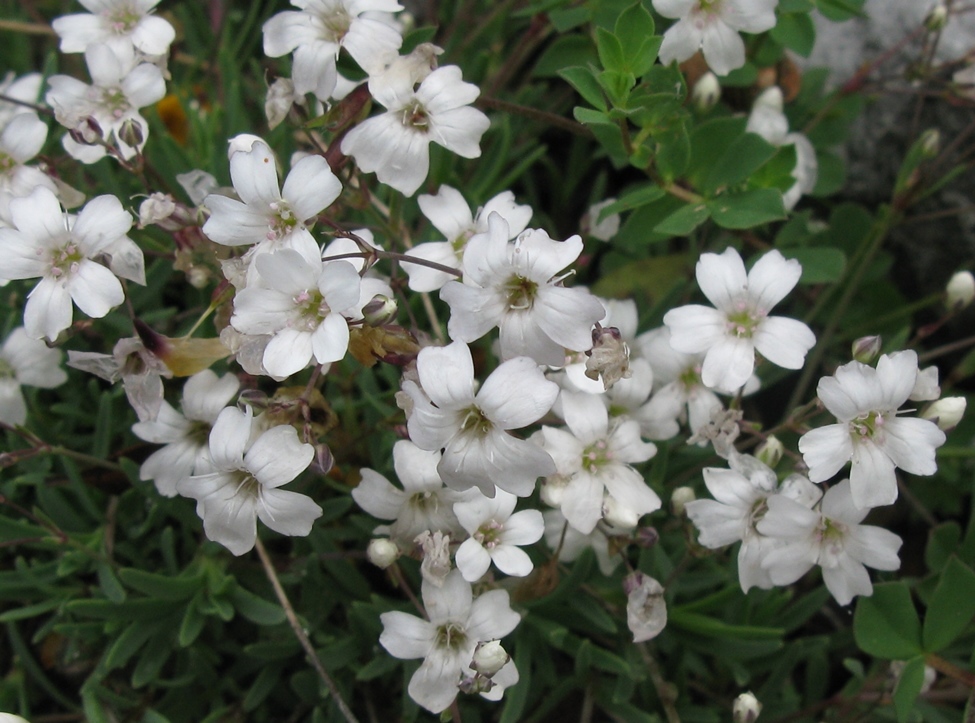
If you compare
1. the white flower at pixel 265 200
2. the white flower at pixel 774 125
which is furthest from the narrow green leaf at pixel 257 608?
the white flower at pixel 774 125

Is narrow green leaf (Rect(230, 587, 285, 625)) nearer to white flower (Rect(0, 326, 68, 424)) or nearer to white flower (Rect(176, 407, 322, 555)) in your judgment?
white flower (Rect(176, 407, 322, 555))

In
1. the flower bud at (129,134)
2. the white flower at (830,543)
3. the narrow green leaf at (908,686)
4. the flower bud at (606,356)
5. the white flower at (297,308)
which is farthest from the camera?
the flower bud at (129,134)

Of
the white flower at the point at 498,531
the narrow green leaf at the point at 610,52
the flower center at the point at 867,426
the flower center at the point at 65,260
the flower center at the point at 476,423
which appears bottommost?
the white flower at the point at 498,531

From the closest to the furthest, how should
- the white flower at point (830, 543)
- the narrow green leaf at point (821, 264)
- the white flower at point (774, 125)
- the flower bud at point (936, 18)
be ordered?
the white flower at point (830, 543) → the narrow green leaf at point (821, 264) → the white flower at point (774, 125) → the flower bud at point (936, 18)

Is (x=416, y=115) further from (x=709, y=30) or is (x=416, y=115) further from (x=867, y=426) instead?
(x=867, y=426)

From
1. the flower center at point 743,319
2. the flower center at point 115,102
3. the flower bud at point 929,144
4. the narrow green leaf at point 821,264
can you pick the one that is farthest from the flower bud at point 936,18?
the flower center at point 115,102

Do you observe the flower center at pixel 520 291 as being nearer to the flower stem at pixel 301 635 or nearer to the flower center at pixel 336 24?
the flower center at pixel 336 24

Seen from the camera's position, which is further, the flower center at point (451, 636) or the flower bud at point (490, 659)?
the flower center at point (451, 636)

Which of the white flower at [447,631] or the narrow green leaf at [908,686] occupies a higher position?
the narrow green leaf at [908,686]
